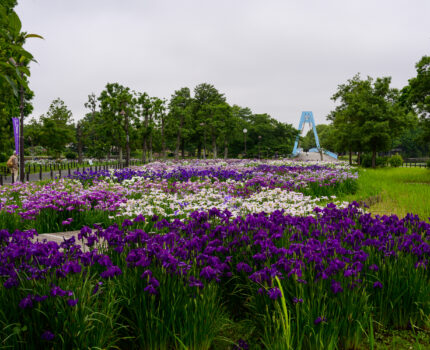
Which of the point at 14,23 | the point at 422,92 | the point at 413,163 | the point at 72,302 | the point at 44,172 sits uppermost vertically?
the point at 422,92

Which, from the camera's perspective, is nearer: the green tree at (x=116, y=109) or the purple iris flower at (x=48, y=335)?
the purple iris flower at (x=48, y=335)

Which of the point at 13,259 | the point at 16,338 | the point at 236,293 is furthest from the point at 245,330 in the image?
the point at 13,259

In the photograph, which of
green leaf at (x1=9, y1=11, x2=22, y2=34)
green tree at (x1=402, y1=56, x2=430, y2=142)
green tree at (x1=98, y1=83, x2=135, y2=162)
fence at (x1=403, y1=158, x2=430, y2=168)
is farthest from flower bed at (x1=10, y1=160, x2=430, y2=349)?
fence at (x1=403, y1=158, x2=430, y2=168)

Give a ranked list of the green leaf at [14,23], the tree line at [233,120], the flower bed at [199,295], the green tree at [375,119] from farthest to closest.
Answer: the green tree at [375,119]
the tree line at [233,120]
the flower bed at [199,295]
the green leaf at [14,23]

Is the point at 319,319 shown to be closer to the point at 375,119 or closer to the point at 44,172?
the point at 44,172

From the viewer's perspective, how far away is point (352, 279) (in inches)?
116

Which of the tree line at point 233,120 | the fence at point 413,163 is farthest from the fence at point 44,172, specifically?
the fence at point 413,163

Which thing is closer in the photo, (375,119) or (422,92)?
(422,92)

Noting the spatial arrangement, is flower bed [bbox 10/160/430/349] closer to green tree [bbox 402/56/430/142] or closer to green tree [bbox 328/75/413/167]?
green tree [bbox 402/56/430/142]

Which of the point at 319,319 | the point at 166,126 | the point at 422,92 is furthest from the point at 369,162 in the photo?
the point at 319,319

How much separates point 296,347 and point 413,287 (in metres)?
1.49

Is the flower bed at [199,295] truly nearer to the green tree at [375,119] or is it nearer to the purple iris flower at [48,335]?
the purple iris flower at [48,335]

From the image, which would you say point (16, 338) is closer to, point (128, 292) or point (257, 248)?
point (128, 292)

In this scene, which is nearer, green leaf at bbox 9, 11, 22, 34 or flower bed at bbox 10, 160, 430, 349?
green leaf at bbox 9, 11, 22, 34
